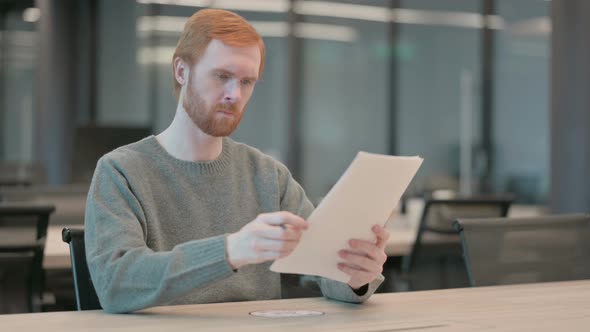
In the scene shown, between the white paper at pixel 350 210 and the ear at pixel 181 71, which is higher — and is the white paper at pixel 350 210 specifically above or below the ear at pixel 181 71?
below

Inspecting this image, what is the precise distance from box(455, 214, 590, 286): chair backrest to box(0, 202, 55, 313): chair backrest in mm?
1604

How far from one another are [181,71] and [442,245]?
8.48 ft

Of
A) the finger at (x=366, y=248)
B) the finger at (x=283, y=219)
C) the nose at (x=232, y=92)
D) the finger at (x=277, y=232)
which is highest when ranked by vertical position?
the nose at (x=232, y=92)

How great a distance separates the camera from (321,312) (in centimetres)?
178

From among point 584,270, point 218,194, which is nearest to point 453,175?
point 584,270

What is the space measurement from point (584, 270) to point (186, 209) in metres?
1.29

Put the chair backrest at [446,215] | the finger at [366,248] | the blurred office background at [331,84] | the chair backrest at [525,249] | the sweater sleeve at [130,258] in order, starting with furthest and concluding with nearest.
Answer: the blurred office background at [331,84] < the chair backrest at [446,215] < the chair backrest at [525,249] < the finger at [366,248] < the sweater sleeve at [130,258]

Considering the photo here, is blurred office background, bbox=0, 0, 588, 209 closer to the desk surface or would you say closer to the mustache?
the desk surface

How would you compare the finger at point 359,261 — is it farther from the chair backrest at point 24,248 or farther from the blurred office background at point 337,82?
the blurred office background at point 337,82

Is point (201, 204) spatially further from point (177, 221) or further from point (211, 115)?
point (211, 115)

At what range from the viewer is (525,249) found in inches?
97.9

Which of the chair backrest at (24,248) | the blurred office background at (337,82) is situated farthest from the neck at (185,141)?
the blurred office background at (337,82)

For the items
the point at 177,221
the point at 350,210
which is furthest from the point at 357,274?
the point at 177,221

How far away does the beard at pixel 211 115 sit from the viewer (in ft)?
6.19
